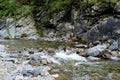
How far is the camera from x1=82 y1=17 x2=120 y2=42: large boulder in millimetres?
15067

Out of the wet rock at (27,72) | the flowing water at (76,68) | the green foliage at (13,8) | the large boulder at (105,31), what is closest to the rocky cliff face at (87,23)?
the large boulder at (105,31)

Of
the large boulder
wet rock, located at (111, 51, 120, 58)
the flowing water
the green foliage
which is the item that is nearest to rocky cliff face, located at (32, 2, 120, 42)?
the large boulder

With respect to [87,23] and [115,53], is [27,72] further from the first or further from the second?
[87,23]

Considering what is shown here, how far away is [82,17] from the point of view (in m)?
17.0

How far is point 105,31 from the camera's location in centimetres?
1545

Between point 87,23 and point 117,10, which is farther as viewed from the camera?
point 87,23

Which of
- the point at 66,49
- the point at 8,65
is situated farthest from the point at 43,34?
the point at 8,65

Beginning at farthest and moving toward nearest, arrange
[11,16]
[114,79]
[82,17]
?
1. [11,16]
2. [82,17]
3. [114,79]

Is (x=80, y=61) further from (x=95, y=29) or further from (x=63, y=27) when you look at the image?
(x=63, y=27)

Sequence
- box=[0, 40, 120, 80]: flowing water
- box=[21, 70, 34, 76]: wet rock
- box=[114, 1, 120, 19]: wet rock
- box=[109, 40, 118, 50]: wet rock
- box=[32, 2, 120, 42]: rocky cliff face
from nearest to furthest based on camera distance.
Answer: box=[21, 70, 34, 76]: wet rock, box=[0, 40, 120, 80]: flowing water, box=[109, 40, 118, 50]: wet rock, box=[114, 1, 120, 19]: wet rock, box=[32, 2, 120, 42]: rocky cliff face

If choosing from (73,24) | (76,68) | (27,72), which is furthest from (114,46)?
(27,72)

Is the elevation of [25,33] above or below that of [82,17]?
below

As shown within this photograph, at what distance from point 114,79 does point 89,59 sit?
3.40 meters

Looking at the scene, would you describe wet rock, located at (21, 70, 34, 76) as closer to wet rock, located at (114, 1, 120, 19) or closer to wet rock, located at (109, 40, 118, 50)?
wet rock, located at (109, 40, 118, 50)
